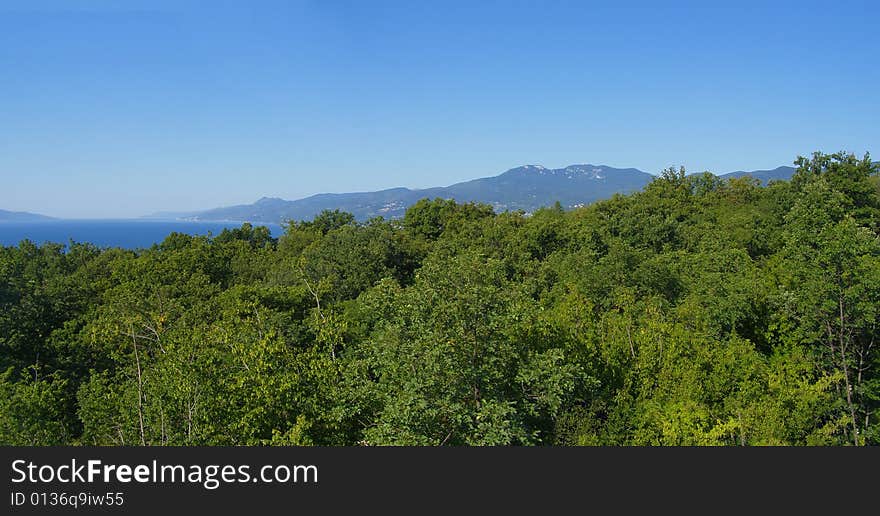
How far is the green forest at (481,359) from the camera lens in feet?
43.4

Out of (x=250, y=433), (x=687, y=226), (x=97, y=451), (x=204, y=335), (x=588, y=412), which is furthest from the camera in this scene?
(x=687, y=226)

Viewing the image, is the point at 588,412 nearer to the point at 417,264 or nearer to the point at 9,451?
the point at 9,451

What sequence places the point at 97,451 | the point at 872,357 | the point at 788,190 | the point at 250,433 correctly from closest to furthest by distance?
the point at 97,451
the point at 250,433
the point at 872,357
the point at 788,190

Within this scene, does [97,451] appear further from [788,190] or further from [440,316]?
[788,190]

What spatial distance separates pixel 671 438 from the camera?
563 inches

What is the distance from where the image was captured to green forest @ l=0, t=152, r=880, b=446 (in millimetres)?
13242

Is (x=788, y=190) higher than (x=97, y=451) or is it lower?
higher

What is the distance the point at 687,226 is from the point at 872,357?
115 feet

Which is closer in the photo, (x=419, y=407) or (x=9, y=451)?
(x=9, y=451)

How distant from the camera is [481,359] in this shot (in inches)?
566

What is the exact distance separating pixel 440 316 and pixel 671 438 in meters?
6.86

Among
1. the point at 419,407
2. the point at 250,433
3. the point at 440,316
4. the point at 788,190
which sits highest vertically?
the point at 788,190

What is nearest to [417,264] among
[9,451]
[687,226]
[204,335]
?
[687,226]

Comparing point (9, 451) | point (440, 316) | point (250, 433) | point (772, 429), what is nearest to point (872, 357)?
point (772, 429)
